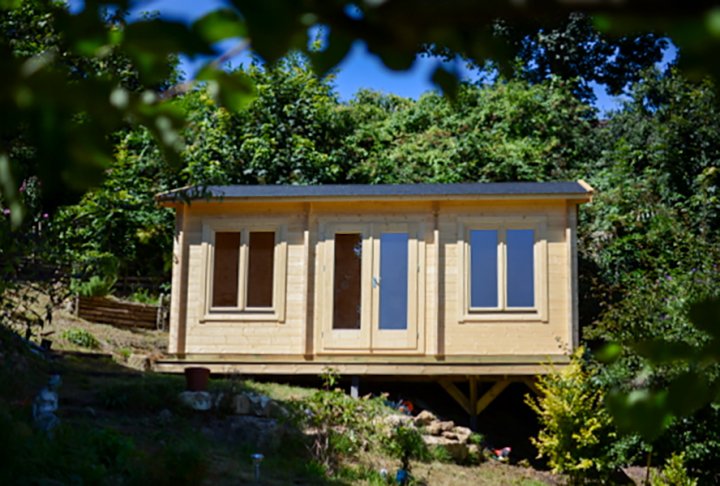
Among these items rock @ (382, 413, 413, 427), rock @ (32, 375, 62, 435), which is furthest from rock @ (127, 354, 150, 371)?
rock @ (32, 375, 62, 435)

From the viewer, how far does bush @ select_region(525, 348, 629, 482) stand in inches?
411

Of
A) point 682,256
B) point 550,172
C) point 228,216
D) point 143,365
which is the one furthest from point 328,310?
point 550,172

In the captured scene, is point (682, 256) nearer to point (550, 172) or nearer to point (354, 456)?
point (354, 456)

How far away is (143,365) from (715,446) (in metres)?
7.66

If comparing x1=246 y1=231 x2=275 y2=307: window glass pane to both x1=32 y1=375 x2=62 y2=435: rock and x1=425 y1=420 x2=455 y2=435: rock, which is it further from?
x1=32 y1=375 x2=62 y2=435: rock

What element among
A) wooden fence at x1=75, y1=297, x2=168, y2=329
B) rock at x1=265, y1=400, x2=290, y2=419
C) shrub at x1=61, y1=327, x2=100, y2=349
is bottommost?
rock at x1=265, y1=400, x2=290, y2=419

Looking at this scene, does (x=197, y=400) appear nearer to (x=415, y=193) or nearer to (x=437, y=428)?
(x=437, y=428)

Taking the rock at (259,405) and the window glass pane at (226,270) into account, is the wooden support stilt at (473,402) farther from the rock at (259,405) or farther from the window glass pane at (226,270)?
the window glass pane at (226,270)

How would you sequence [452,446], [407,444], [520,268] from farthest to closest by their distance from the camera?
[520,268]
[452,446]
[407,444]

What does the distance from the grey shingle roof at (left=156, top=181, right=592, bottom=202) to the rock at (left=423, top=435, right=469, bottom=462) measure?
135 inches

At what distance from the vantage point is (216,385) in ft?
38.5

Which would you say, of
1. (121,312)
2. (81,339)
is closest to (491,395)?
(81,339)

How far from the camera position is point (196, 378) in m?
11.0

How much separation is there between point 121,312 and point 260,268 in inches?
209
